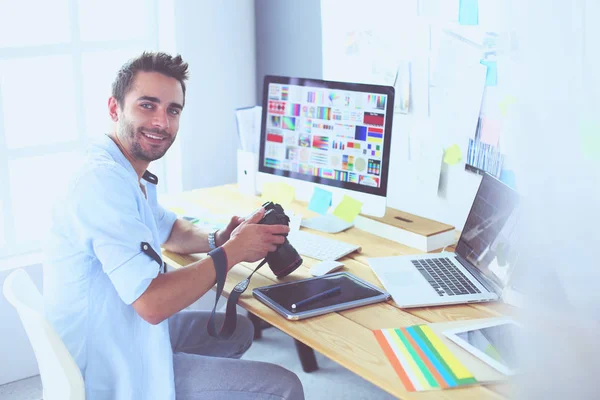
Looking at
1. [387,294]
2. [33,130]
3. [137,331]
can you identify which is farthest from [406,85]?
[33,130]

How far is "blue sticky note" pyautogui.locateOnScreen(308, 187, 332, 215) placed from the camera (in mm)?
2189

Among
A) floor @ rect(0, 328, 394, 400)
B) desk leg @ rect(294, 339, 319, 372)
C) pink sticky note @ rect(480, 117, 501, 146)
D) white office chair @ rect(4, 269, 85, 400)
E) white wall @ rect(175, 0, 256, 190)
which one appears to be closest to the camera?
→ white office chair @ rect(4, 269, 85, 400)

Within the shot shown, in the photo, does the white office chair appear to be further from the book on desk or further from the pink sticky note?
the pink sticky note

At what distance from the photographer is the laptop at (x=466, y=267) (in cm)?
158

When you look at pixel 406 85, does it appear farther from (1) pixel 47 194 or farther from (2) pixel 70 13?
(1) pixel 47 194

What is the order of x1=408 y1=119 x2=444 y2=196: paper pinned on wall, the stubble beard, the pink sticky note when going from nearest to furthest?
the stubble beard
the pink sticky note
x1=408 y1=119 x2=444 y2=196: paper pinned on wall

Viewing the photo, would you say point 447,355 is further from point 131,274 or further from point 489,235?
point 131,274

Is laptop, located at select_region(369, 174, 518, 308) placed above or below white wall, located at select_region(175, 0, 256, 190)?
below

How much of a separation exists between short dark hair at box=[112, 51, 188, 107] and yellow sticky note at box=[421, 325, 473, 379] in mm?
887

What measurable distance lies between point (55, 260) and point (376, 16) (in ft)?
4.63

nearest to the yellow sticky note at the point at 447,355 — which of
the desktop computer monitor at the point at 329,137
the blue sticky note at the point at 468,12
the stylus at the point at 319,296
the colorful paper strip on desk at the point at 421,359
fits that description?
the colorful paper strip on desk at the point at 421,359

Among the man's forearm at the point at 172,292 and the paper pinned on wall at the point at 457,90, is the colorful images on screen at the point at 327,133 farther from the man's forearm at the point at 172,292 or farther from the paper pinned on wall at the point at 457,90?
the man's forearm at the point at 172,292

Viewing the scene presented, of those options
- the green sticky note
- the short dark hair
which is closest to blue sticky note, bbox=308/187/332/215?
the short dark hair

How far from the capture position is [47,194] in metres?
2.79
